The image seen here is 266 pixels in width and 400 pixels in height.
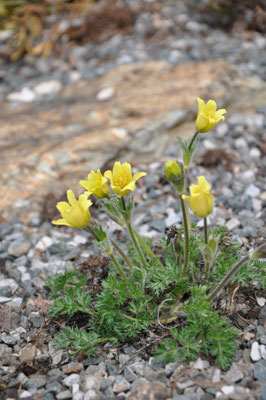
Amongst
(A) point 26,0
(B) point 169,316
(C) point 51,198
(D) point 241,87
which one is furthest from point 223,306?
(A) point 26,0

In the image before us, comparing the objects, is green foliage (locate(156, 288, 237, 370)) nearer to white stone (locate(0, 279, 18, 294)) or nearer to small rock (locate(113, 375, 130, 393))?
small rock (locate(113, 375, 130, 393))

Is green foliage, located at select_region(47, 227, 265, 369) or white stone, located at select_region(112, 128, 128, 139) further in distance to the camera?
white stone, located at select_region(112, 128, 128, 139)

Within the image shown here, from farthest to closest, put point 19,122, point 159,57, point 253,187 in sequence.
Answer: point 159,57
point 19,122
point 253,187

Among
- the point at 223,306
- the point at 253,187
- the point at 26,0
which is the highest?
the point at 26,0

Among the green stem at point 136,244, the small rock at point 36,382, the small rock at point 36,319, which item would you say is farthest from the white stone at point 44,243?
the small rock at point 36,382

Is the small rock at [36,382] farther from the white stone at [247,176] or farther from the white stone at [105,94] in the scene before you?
the white stone at [105,94]

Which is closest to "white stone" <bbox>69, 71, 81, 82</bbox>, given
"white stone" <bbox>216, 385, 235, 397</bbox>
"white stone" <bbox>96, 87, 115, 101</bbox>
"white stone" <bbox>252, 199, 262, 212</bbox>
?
"white stone" <bbox>96, 87, 115, 101</bbox>

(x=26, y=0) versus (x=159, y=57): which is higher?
(x=26, y=0)

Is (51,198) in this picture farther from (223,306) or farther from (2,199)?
(223,306)
